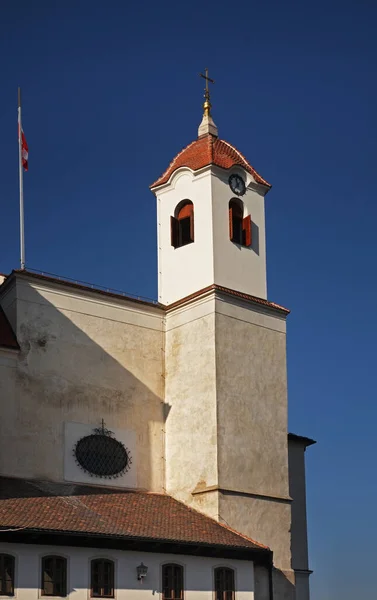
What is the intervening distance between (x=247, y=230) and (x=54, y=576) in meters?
16.8

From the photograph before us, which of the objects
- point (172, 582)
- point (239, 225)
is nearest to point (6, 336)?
point (172, 582)

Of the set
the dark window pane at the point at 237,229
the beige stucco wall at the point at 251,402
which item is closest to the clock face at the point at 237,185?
the dark window pane at the point at 237,229

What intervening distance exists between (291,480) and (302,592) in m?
4.48

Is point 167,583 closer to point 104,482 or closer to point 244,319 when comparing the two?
point 104,482

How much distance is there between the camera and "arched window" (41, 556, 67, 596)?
31.9m

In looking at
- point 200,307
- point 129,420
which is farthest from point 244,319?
point 129,420

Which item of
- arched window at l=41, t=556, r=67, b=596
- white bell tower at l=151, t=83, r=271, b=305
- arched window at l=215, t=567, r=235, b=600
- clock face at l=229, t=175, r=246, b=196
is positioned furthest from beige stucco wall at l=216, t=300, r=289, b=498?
arched window at l=41, t=556, r=67, b=596

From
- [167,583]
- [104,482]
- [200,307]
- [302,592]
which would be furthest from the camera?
[302,592]

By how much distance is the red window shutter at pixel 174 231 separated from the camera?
43.3 meters

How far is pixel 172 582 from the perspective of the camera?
113ft

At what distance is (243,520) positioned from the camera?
38.2 m

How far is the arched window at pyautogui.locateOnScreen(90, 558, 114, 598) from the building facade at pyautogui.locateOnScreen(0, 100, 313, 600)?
0.20 feet

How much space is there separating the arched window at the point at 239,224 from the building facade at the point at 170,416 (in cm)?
8

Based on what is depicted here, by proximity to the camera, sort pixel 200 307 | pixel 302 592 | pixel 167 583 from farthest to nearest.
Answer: pixel 302 592, pixel 200 307, pixel 167 583
